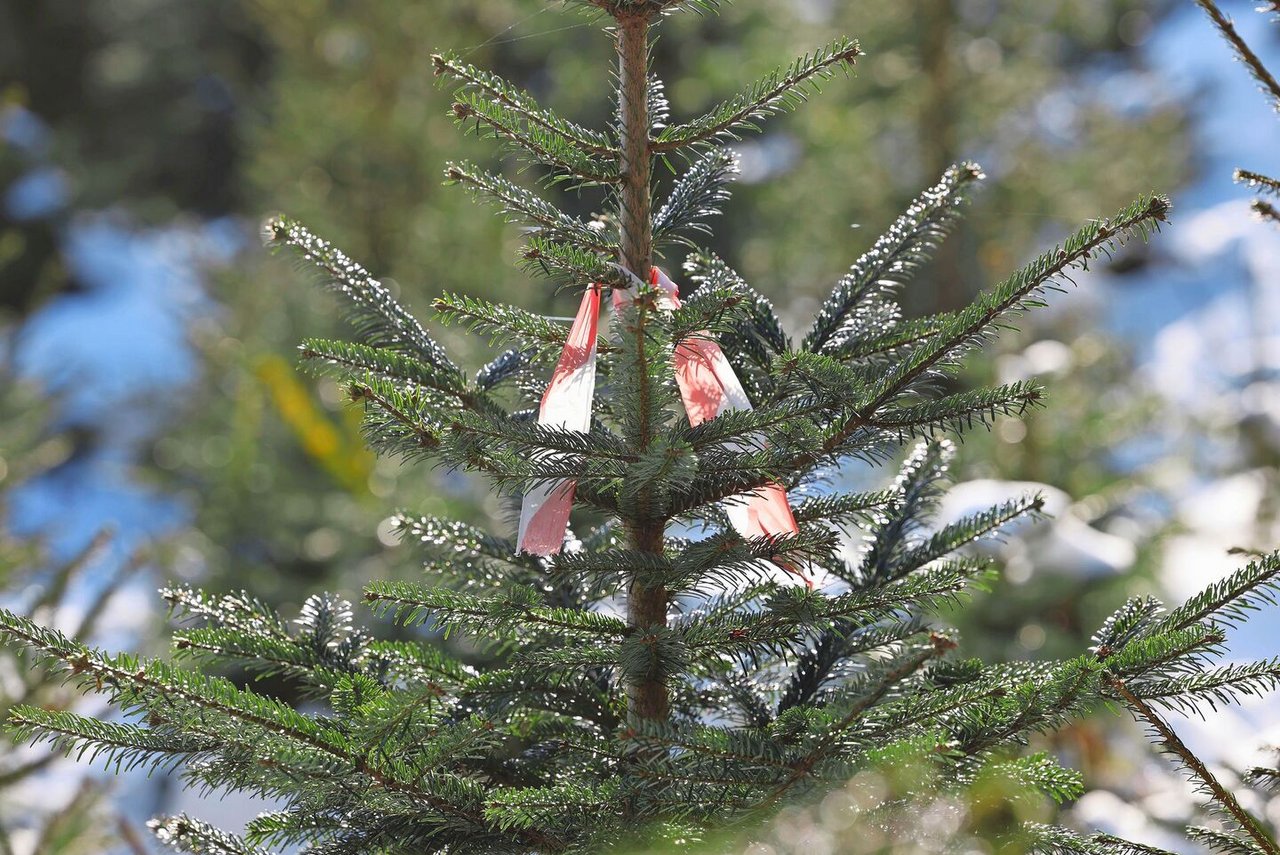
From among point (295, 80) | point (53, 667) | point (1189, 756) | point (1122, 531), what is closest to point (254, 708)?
point (53, 667)

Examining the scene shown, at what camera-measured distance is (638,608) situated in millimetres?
591

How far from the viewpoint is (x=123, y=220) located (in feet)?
15.8

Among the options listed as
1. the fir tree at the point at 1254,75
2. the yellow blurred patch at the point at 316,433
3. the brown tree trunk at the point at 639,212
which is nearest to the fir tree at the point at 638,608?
the brown tree trunk at the point at 639,212

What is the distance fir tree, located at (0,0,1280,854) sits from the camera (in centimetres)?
48

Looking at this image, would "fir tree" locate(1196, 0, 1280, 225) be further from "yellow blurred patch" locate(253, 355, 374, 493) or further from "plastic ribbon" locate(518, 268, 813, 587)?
"yellow blurred patch" locate(253, 355, 374, 493)

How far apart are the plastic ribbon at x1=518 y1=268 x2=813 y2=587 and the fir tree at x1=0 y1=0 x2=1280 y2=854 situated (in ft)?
0.04

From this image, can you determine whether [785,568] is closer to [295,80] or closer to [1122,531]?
[1122,531]

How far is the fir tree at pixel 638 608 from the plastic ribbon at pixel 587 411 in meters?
0.01

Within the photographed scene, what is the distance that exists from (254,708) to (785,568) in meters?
0.24

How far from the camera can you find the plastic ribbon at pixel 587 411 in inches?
21.9

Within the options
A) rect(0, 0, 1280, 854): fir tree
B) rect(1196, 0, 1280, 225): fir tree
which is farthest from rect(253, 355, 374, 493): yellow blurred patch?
rect(1196, 0, 1280, 225): fir tree

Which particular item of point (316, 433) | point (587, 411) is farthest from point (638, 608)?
point (316, 433)

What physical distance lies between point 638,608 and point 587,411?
11 cm

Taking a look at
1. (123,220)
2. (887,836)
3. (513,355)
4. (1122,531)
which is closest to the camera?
(887,836)
